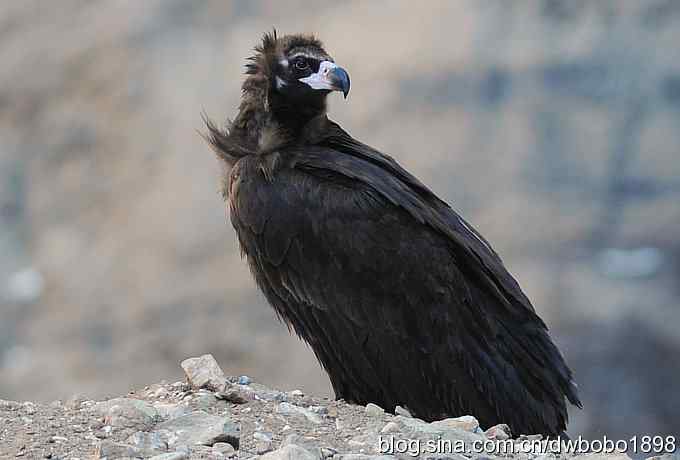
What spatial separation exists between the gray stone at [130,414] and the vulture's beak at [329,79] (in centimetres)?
255

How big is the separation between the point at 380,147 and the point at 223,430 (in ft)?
43.4

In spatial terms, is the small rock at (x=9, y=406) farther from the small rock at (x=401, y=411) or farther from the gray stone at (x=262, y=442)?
the small rock at (x=401, y=411)

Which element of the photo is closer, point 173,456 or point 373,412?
point 173,456

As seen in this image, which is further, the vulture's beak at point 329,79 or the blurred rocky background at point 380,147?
the blurred rocky background at point 380,147

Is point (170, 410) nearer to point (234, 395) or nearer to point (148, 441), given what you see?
point (234, 395)

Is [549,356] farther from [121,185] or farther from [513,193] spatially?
[121,185]

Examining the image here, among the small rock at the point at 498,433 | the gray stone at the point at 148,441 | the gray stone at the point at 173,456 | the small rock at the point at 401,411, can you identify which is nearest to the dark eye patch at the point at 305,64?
the small rock at the point at 401,411

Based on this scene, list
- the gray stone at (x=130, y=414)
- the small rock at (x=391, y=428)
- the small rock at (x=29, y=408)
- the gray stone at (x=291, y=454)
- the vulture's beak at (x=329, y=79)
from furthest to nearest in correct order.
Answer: the vulture's beak at (x=329, y=79) < the small rock at (x=29, y=408) < the small rock at (x=391, y=428) < the gray stone at (x=130, y=414) < the gray stone at (x=291, y=454)

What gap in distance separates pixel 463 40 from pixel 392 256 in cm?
1222

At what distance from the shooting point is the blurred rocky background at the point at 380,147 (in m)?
18.2

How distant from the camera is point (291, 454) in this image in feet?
15.4

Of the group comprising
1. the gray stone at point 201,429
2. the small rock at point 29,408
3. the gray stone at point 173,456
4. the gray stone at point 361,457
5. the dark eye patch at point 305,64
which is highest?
the dark eye patch at point 305,64

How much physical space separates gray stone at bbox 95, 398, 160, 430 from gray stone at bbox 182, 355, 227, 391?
0.55m

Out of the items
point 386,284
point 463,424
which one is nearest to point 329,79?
point 386,284
